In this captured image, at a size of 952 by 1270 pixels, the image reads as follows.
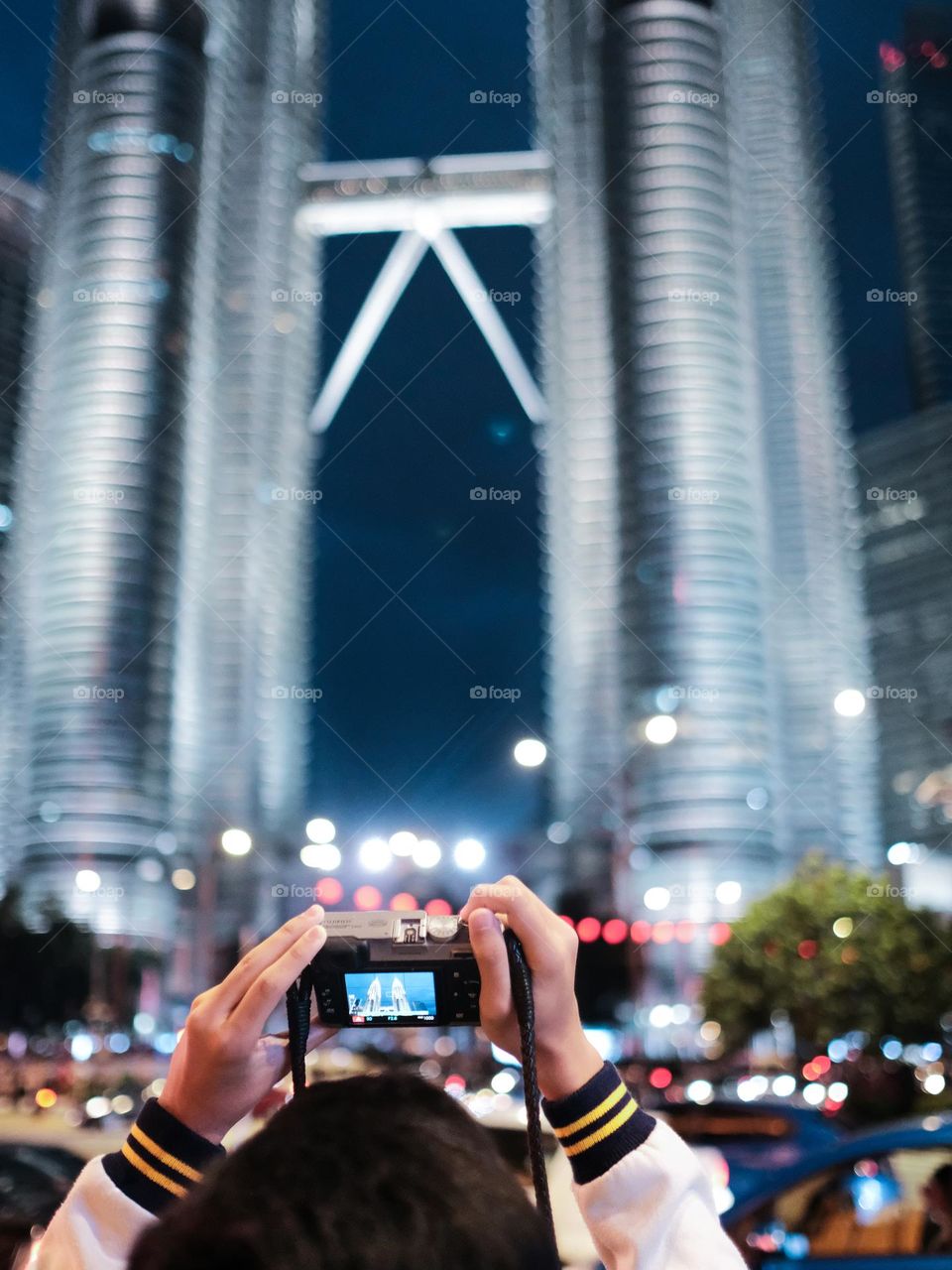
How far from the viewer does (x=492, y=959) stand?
1.36 meters

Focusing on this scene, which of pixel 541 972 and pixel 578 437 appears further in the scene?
pixel 578 437

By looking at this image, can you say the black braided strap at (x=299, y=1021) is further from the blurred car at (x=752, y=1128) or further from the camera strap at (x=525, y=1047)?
the blurred car at (x=752, y=1128)

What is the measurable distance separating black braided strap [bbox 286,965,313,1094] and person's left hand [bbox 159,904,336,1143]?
6 cm

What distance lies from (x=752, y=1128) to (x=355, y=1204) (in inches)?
329

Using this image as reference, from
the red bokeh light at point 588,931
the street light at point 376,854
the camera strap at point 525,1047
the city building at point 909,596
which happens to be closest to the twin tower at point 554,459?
the city building at point 909,596

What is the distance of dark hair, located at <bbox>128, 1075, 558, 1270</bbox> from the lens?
2.29ft

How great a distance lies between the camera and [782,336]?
269ft

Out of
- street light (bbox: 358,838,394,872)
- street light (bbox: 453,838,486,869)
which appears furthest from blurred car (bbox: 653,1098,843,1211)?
street light (bbox: 358,838,394,872)

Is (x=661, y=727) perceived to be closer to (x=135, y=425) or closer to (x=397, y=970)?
(x=397, y=970)

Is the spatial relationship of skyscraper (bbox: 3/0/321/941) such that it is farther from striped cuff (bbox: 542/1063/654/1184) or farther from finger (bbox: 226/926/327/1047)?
striped cuff (bbox: 542/1063/654/1184)

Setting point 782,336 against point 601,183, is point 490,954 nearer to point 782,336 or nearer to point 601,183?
point 601,183

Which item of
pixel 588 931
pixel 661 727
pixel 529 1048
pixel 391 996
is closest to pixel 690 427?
pixel 588 931

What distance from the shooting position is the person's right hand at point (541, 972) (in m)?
1.32

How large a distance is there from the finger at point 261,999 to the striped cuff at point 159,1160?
12 cm
